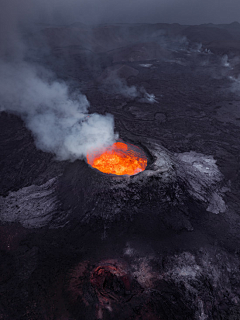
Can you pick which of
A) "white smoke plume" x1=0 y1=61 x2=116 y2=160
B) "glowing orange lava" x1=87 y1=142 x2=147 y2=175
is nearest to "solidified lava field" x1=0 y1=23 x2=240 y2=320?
"glowing orange lava" x1=87 y1=142 x2=147 y2=175

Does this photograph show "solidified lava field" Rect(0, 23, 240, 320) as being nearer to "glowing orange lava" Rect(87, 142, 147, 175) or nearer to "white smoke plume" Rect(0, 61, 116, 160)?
"glowing orange lava" Rect(87, 142, 147, 175)

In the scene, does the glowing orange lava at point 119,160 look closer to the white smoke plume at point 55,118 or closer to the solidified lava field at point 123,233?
the solidified lava field at point 123,233

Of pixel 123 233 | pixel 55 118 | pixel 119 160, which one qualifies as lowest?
pixel 123 233

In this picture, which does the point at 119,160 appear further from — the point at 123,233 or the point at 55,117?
the point at 55,117

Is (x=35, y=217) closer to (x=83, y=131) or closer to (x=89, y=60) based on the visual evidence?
(x=83, y=131)

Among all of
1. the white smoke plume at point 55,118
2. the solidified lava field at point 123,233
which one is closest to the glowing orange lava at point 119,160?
the solidified lava field at point 123,233

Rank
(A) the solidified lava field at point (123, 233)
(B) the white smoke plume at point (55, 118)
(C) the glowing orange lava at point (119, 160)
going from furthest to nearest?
1. (B) the white smoke plume at point (55, 118)
2. (C) the glowing orange lava at point (119, 160)
3. (A) the solidified lava field at point (123, 233)

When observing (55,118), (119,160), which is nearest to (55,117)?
(55,118)
